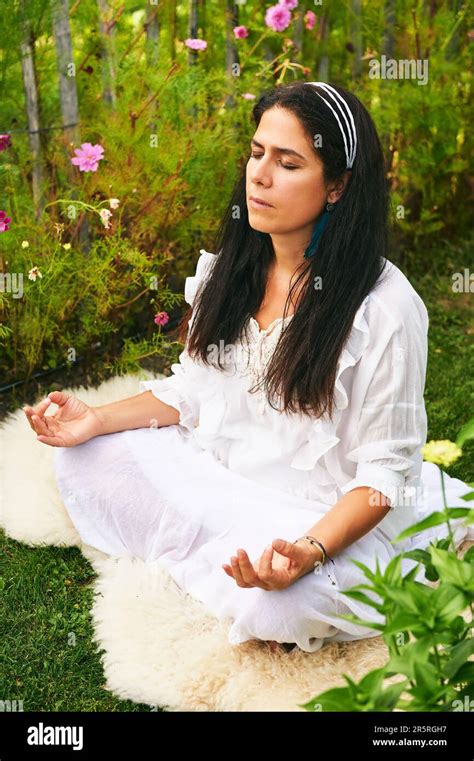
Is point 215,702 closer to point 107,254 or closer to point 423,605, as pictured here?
point 423,605

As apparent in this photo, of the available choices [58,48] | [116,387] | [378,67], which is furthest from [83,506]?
[378,67]

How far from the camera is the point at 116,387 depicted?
126 inches

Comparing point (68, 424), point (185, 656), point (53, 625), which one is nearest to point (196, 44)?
point (68, 424)

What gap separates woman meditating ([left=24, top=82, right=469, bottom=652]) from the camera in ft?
6.70

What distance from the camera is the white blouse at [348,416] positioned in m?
2.06

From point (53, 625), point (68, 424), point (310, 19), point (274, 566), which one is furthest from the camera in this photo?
point (310, 19)

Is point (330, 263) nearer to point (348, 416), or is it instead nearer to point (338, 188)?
point (338, 188)

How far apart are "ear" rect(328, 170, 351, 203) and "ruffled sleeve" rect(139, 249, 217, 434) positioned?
1.24ft

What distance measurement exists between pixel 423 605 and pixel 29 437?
6.09 ft

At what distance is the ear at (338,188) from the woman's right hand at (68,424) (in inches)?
30.2

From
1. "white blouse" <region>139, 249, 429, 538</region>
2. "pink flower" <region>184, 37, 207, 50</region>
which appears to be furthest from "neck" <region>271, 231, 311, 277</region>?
"pink flower" <region>184, 37, 207, 50</region>

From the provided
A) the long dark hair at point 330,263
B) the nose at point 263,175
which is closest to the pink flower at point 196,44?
→ the long dark hair at point 330,263

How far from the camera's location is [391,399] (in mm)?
2055

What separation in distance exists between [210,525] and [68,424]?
44cm
